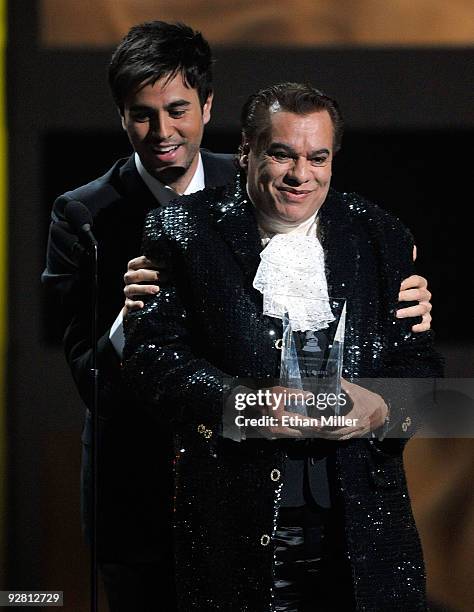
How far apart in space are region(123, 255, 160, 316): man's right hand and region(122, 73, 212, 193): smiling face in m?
0.35

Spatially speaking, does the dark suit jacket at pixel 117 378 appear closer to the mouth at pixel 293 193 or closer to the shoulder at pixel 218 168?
the shoulder at pixel 218 168

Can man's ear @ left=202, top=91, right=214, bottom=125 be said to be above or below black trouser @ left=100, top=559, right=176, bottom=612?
above

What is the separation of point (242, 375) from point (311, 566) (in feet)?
1.44

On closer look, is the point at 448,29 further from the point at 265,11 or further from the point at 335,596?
the point at 335,596

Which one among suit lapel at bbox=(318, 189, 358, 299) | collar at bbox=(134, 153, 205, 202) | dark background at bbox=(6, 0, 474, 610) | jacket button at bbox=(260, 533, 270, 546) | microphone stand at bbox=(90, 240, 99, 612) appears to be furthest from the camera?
dark background at bbox=(6, 0, 474, 610)

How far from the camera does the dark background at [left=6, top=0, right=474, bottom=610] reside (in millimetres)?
2889

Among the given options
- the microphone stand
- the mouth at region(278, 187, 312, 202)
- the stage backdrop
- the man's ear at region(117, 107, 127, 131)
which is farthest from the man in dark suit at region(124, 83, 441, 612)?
the stage backdrop

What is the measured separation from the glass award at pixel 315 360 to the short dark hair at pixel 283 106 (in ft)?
1.26

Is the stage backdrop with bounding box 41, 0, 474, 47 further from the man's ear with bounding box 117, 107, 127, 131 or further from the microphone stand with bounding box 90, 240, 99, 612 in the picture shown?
the microphone stand with bounding box 90, 240, 99, 612

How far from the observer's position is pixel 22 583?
301 cm

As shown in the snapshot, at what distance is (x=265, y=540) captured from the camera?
227 cm

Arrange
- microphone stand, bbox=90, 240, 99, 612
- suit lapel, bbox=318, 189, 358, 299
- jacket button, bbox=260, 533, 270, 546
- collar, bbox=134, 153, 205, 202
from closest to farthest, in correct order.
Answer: jacket button, bbox=260, 533, 270, 546 → suit lapel, bbox=318, 189, 358, 299 → microphone stand, bbox=90, 240, 99, 612 → collar, bbox=134, 153, 205, 202

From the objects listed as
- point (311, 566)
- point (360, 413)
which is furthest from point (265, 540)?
point (360, 413)

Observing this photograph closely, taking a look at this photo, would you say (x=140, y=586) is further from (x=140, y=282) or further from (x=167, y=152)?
(x=167, y=152)
